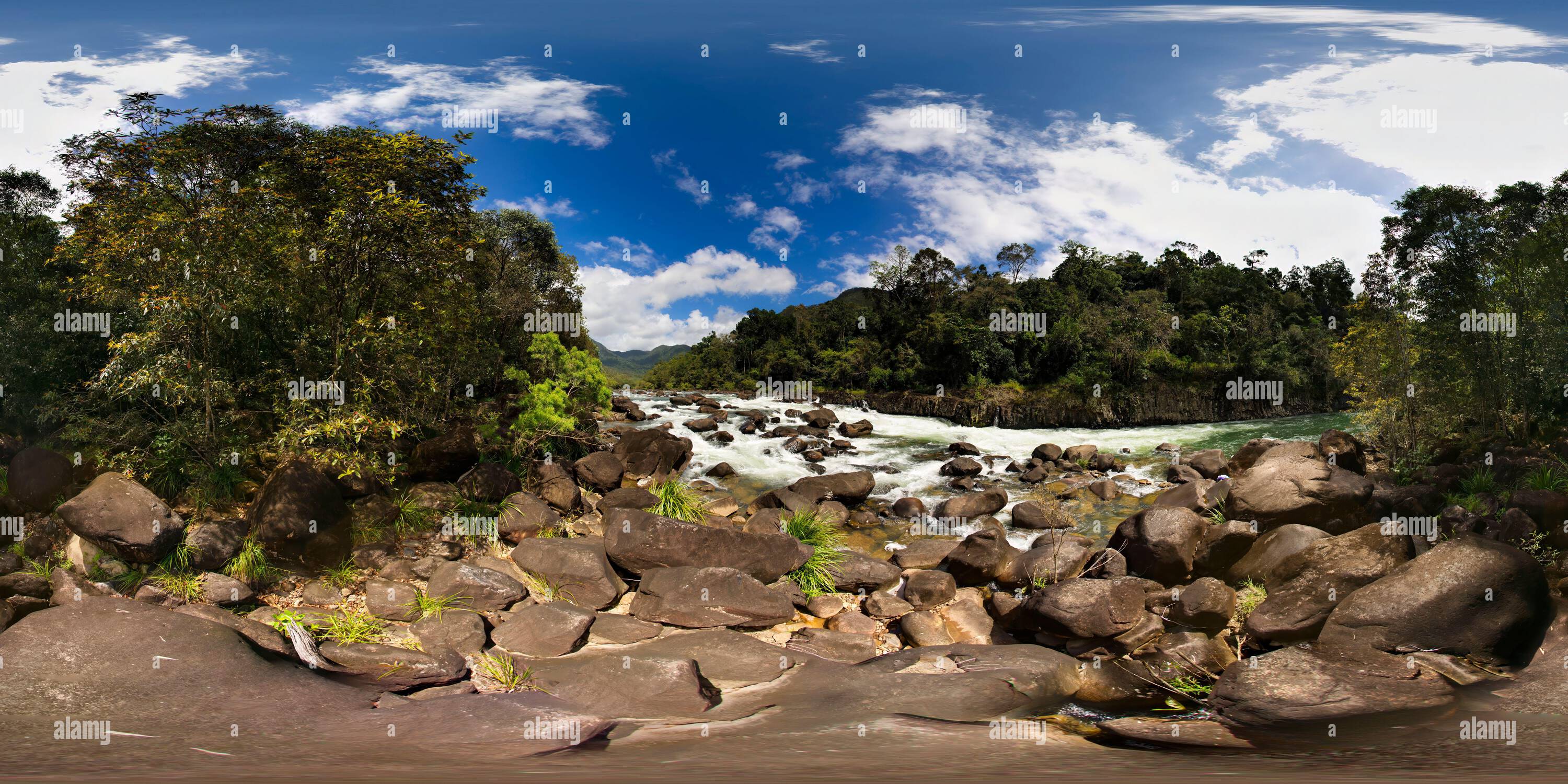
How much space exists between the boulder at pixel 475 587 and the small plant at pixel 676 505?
4.20 metres

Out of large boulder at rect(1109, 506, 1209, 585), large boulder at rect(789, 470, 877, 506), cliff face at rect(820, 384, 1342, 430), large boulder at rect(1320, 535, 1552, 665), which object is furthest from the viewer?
cliff face at rect(820, 384, 1342, 430)

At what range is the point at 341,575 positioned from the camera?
10031mm

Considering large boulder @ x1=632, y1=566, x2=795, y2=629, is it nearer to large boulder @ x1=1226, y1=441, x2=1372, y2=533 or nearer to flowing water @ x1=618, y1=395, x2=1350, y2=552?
flowing water @ x1=618, y1=395, x2=1350, y2=552

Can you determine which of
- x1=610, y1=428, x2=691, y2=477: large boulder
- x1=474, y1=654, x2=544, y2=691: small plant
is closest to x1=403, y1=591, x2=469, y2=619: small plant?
x1=474, y1=654, x2=544, y2=691: small plant

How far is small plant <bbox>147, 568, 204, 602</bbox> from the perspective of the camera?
8.91 m

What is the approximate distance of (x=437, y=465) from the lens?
1348cm

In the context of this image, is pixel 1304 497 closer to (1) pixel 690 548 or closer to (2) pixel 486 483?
(1) pixel 690 548

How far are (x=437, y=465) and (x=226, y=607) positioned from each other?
4.70 meters

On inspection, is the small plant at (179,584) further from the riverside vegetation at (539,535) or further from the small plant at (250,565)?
the small plant at (250,565)

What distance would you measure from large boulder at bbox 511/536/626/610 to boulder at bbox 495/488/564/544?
1503 millimetres

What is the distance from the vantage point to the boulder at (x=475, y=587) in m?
9.42

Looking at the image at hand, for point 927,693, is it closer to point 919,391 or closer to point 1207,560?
point 1207,560

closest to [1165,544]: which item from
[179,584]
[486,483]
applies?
[486,483]

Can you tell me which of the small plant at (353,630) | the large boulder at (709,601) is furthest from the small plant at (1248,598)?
the small plant at (353,630)
